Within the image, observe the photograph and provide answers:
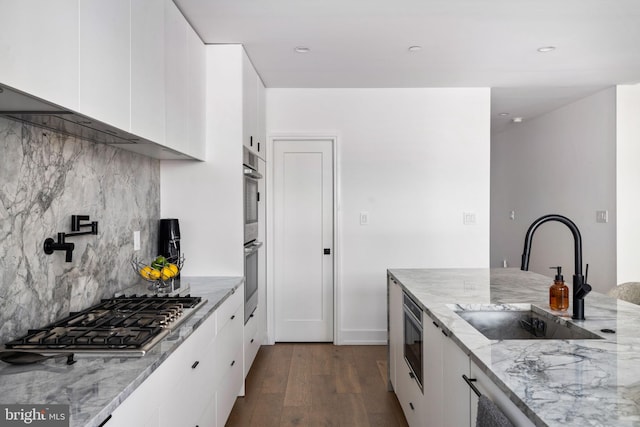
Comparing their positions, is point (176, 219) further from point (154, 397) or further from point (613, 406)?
point (613, 406)

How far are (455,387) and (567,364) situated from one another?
469 millimetres

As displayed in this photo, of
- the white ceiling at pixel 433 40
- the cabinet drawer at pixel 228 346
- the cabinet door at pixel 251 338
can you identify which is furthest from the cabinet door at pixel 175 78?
the cabinet door at pixel 251 338

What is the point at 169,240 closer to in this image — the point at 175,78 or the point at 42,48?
the point at 175,78

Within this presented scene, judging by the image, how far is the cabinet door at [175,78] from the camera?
229 cm

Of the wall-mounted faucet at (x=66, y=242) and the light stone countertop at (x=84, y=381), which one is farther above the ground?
the wall-mounted faucet at (x=66, y=242)

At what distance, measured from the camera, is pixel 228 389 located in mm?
2570

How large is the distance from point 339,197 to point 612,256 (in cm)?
274

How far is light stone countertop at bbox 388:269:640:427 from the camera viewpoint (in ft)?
3.13

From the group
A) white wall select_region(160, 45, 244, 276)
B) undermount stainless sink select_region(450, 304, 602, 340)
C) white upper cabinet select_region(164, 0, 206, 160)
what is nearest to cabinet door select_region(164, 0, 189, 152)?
white upper cabinet select_region(164, 0, 206, 160)

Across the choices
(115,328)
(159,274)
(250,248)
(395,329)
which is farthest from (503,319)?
(250,248)

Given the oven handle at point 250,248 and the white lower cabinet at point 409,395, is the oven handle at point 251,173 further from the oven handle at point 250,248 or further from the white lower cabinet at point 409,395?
the white lower cabinet at point 409,395

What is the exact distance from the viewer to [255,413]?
9.30ft

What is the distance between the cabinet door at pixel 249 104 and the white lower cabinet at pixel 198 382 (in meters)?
1.16

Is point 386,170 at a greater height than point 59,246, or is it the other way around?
point 386,170
